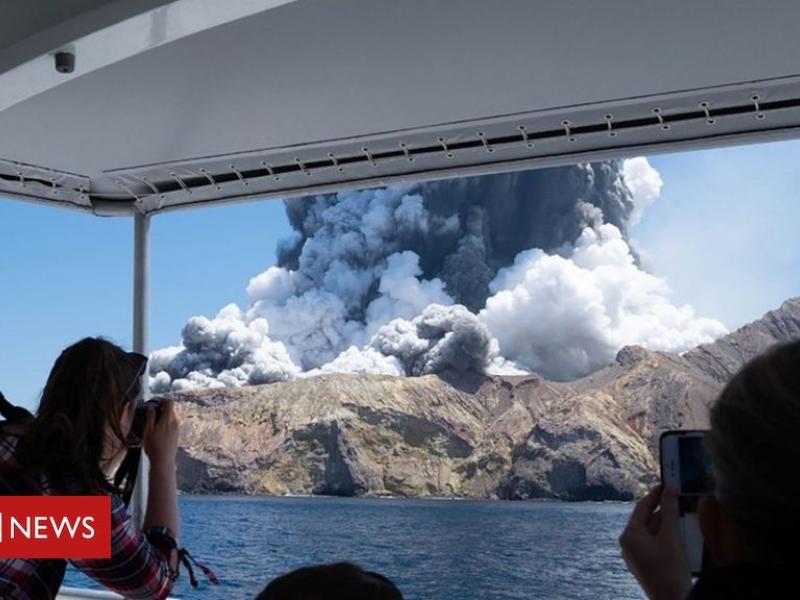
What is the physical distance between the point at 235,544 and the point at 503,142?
28.3 meters

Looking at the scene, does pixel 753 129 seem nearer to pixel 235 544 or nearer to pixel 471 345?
pixel 471 345

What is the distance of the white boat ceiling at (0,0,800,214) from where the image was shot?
6.77ft

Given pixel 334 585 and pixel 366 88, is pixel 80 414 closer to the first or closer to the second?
pixel 334 585

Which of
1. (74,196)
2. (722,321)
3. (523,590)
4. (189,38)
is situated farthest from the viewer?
(523,590)

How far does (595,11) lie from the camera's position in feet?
7.11

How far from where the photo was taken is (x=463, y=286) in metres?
26.6

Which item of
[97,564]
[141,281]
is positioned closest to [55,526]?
[97,564]

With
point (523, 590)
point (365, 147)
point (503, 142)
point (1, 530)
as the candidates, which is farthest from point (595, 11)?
point (523, 590)

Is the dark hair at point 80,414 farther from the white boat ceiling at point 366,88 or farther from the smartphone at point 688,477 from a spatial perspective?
the white boat ceiling at point 366,88

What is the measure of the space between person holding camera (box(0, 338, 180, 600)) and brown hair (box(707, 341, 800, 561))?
2.57 feet

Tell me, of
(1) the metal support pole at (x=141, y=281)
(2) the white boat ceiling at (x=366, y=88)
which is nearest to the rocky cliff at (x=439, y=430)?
(1) the metal support pole at (x=141, y=281)

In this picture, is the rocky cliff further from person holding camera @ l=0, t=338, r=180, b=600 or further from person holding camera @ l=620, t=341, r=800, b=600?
person holding camera @ l=620, t=341, r=800, b=600

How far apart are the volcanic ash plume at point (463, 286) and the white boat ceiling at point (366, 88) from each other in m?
22.7

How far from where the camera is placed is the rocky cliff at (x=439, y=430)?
23828mm
